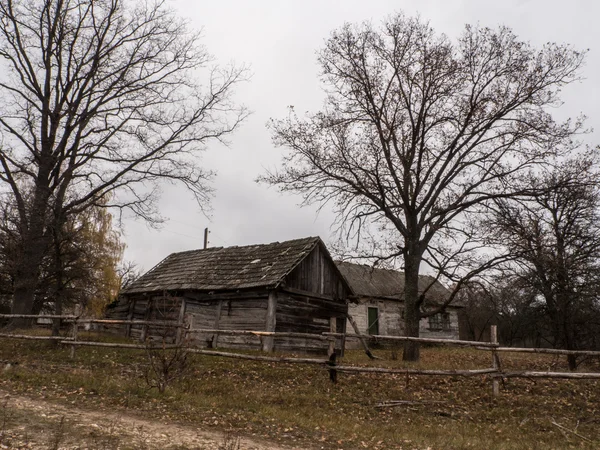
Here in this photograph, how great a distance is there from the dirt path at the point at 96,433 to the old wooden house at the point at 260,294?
355 inches

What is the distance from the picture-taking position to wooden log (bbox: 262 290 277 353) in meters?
17.1

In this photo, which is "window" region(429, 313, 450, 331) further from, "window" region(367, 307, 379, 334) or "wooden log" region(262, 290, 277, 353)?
"wooden log" region(262, 290, 277, 353)

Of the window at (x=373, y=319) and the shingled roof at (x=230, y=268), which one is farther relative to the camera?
the window at (x=373, y=319)

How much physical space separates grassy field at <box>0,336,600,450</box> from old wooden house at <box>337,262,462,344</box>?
53.3ft

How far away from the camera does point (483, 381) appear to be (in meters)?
12.3

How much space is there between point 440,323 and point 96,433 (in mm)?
30519

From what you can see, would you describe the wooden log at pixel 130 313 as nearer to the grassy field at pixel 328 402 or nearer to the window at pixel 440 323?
the grassy field at pixel 328 402

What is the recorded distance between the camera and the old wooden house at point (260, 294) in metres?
17.8

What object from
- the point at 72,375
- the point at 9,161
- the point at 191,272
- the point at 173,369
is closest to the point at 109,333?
the point at 191,272

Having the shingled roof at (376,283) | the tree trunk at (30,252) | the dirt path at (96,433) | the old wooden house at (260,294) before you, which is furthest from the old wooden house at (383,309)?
the dirt path at (96,433)

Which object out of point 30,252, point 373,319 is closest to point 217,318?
point 30,252

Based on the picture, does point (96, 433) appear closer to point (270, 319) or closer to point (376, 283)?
point (270, 319)

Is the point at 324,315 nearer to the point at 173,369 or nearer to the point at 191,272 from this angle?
the point at 191,272

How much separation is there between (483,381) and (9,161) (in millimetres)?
19438
